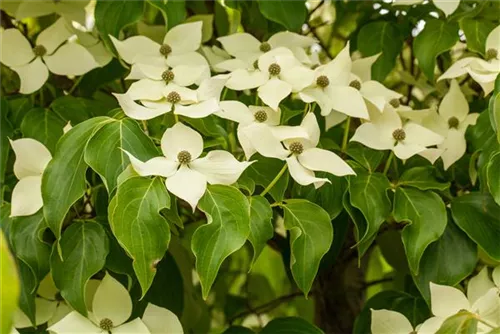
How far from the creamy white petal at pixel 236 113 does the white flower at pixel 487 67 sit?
0.22 meters

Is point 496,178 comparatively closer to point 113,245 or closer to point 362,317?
point 362,317

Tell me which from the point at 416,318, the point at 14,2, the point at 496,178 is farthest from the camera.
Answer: the point at 14,2

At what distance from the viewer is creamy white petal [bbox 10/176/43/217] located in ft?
2.49

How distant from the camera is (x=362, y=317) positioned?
887 millimetres

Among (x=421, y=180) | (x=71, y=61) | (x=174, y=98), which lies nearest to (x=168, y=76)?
(x=174, y=98)

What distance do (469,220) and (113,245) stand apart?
1.08 feet

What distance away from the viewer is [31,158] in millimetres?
781

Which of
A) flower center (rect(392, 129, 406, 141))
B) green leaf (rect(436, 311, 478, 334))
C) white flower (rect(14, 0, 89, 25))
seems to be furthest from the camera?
white flower (rect(14, 0, 89, 25))

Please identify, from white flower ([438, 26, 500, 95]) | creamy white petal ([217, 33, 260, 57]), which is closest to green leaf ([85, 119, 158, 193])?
creamy white petal ([217, 33, 260, 57])

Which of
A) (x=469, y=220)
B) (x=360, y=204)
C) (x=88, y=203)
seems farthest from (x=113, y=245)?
(x=469, y=220)

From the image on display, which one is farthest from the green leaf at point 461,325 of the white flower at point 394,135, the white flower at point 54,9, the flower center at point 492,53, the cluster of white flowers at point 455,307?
the white flower at point 54,9

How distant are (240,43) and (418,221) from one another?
28 centimetres

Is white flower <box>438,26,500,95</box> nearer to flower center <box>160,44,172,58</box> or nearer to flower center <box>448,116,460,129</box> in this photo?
flower center <box>448,116,460,129</box>

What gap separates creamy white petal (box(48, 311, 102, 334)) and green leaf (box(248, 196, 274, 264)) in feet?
0.55
